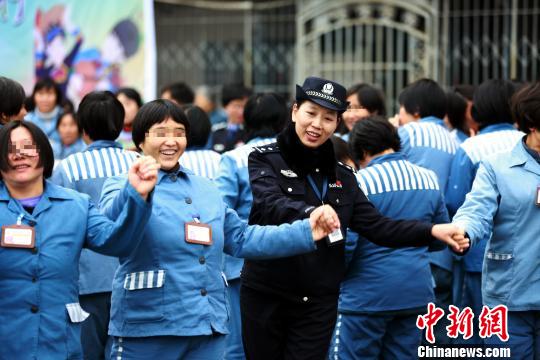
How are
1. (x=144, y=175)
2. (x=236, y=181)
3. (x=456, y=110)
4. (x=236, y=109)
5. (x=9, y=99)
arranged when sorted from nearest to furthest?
(x=144, y=175) < (x=9, y=99) < (x=236, y=181) < (x=456, y=110) < (x=236, y=109)

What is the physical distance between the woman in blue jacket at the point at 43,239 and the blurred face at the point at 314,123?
94 cm

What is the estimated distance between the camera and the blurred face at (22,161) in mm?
3904

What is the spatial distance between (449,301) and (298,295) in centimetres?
266

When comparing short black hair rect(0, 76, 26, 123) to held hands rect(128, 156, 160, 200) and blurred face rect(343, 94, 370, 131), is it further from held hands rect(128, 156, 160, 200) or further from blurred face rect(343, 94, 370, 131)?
blurred face rect(343, 94, 370, 131)

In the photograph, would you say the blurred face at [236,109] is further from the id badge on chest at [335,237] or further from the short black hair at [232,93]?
the id badge on chest at [335,237]

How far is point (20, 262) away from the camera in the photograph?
385 centimetres

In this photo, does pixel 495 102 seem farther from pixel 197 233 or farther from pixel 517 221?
pixel 197 233

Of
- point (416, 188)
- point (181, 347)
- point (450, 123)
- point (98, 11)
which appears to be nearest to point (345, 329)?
point (416, 188)

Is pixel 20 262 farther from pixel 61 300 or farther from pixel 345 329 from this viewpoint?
pixel 345 329

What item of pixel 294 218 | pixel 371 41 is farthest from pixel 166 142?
pixel 371 41

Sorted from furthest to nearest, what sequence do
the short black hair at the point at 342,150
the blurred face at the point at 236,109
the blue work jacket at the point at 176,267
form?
the blurred face at the point at 236,109 → the short black hair at the point at 342,150 → the blue work jacket at the point at 176,267

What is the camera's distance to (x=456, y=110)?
8.07 m

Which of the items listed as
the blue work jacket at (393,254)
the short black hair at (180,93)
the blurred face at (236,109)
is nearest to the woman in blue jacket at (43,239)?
the blue work jacket at (393,254)

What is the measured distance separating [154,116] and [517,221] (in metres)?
1.84
